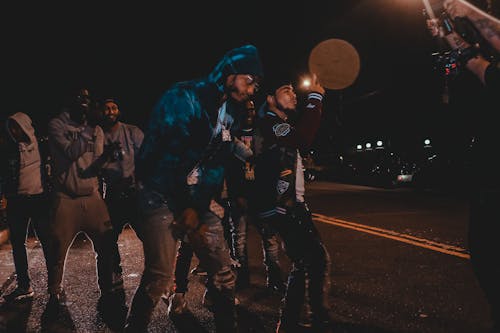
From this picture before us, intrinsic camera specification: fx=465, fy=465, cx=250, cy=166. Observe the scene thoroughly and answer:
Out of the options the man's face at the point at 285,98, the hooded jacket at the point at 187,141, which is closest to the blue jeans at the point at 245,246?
the man's face at the point at 285,98

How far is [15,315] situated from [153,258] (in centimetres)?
200

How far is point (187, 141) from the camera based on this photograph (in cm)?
273

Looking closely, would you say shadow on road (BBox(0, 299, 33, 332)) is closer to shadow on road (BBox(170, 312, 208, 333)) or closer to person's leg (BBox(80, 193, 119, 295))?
person's leg (BBox(80, 193, 119, 295))

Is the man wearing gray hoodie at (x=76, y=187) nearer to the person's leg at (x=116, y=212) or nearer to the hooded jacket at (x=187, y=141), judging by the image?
the person's leg at (x=116, y=212)

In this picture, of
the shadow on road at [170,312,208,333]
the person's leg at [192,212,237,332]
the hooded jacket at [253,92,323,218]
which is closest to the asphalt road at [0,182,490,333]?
the shadow on road at [170,312,208,333]

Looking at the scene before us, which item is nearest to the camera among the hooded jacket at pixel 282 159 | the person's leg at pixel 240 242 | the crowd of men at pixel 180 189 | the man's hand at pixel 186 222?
the man's hand at pixel 186 222

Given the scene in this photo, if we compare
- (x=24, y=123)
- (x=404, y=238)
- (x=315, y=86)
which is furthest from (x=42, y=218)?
(x=404, y=238)

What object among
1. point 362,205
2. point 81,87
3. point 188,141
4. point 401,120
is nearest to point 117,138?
point 81,87

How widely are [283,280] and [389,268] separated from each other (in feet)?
4.93

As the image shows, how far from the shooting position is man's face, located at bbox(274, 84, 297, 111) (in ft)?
12.3

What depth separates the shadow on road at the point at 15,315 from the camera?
371 centimetres

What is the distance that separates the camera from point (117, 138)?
4.77m

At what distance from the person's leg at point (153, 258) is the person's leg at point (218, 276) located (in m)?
0.21

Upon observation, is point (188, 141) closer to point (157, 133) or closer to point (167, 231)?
point (157, 133)
